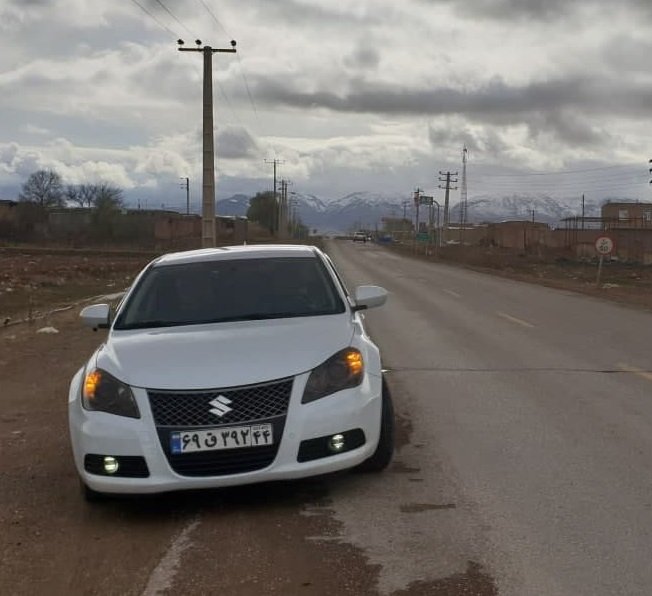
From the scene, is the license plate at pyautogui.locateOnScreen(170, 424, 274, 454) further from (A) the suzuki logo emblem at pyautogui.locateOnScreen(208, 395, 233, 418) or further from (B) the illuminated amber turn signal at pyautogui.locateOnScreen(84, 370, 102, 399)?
(B) the illuminated amber turn signal at pyautogui.locateOnScreen(84, 370, 102, 399)

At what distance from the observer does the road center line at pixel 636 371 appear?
9.96 metres

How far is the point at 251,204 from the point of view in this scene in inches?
6033

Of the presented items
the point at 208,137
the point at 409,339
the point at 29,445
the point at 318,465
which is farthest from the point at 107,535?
the point at 208,137

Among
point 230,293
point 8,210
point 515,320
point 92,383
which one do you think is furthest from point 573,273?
point 8,210

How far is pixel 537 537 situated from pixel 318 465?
1301mm

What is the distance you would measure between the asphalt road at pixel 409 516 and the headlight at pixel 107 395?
66cm

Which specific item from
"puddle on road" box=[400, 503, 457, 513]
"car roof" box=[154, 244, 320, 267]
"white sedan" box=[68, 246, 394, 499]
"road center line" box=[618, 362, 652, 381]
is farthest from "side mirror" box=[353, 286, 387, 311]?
"road center line" box=[618, 362, 652, 381]

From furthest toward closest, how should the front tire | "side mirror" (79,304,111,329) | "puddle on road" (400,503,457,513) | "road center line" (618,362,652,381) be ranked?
1. "road center line" (618,362,652,381)
2. "side mirror" (79,304,111,329)
3. the front tire
4. "puddle on road" (400,503,457,513)

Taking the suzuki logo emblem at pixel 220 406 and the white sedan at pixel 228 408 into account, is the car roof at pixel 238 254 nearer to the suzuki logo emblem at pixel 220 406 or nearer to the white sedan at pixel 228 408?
the white sedan at pixel 228 408

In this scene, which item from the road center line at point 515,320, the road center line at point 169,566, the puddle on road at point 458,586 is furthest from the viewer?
the road center line at point 515,320

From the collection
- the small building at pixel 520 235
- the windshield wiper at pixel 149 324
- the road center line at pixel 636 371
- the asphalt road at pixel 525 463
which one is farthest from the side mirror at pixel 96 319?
the small building at pixel 520 235

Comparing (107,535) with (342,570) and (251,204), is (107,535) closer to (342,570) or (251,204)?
(342,570)

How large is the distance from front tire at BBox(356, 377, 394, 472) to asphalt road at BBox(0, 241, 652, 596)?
81 millimetres

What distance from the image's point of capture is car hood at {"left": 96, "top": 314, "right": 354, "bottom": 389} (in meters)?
4.96
